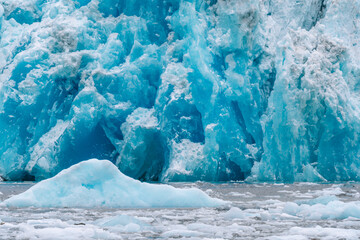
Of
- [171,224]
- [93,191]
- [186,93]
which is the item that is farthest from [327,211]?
[186,93]

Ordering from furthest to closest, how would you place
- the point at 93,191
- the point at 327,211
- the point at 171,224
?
1. the point at 93,191
2. the point at 327,211
3. the point at 171,224

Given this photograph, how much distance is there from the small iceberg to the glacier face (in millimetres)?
9149

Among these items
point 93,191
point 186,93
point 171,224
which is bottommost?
point 171,224

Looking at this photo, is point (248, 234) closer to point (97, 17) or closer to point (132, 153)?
point (132, 153)

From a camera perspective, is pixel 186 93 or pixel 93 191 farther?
pixel 186 93

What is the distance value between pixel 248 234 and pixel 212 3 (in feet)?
50.2

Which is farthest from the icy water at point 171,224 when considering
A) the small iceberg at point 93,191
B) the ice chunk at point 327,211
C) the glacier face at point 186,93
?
the glacier face at point 186,93

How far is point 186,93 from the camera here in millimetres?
18047

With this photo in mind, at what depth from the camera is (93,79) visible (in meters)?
18.7

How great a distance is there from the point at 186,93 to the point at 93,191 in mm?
10564

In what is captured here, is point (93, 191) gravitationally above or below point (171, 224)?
above

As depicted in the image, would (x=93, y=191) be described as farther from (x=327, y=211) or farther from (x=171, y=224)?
(x=327, y=211)

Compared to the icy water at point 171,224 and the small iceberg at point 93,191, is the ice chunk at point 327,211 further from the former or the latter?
the small iceberg at point 93,191

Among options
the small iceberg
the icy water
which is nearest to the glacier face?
the small iceberg
